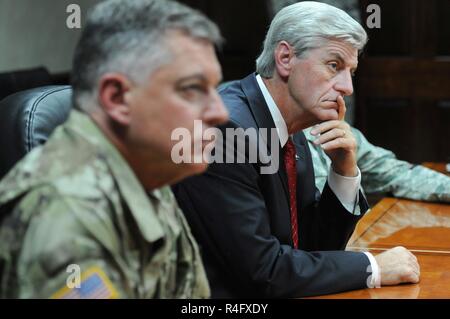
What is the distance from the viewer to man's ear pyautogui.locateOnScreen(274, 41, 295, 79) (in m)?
2.20

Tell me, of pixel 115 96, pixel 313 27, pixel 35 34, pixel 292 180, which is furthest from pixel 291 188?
pixel 35 34

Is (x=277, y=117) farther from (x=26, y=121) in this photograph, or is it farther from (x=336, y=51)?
(x=26, y=121)

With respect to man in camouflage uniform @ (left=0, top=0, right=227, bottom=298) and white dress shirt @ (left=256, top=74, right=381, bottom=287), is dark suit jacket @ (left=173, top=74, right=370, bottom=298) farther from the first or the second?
man in camouflage uniform @ (left=0, top=0, right=227, bottom=298)

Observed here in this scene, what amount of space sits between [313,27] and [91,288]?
3.91 feet

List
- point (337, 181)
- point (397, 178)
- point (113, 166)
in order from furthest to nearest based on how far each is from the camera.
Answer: point (397, 178) < point (337, 181) < point (113, 166)

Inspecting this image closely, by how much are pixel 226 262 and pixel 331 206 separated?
519 mm

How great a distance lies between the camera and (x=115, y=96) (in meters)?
1.26

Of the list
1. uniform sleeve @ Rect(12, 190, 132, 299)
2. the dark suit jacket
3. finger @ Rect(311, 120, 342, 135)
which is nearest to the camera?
uniform sleeve @ Rect(12, 190, 132, 299)

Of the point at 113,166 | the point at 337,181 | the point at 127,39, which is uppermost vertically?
the point at 127,39

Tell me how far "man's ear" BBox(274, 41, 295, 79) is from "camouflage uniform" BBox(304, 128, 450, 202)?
621 mm

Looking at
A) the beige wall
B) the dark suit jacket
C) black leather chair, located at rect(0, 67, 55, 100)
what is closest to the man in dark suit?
the dark suit jacket

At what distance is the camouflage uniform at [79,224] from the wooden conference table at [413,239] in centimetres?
78
